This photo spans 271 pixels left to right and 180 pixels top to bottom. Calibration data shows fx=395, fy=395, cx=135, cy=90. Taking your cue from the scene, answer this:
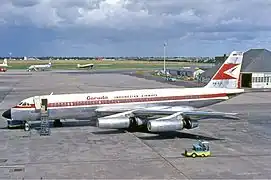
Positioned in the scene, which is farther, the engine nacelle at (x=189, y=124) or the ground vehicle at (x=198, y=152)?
the engine nacelle at (x=189, y=124)

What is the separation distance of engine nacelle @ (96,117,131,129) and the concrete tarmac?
2.99 ft

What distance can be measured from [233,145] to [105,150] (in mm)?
10271

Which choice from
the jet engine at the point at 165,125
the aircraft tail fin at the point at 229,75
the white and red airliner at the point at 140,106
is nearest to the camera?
the jet engine at the point at 165,125

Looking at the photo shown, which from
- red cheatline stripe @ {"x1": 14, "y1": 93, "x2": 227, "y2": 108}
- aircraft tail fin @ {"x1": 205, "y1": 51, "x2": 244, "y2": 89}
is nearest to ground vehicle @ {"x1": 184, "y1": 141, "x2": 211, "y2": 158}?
red cheatline stripe @ {"x1": 14, "y1": 93, "x2": 227, "y2": 108}

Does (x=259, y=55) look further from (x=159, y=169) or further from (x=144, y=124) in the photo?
(x=159, y=169)

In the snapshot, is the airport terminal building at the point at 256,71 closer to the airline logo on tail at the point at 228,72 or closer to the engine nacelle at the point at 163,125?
the airline logo on tail at the point at 228,72

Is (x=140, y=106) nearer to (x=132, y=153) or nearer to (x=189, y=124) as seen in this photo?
(x=189, y=124)

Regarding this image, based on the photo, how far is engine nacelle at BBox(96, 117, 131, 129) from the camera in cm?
3512

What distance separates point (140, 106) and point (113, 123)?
514cm

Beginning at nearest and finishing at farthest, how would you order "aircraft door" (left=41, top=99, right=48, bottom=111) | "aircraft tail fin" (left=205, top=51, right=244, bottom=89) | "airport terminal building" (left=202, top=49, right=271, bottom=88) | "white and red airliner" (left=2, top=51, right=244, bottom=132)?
"white and red airliner" (left=2, top=51, right=244, bottom=132) → "aircraft door" (left=41, top=99, right=48, bottom=111) → "aircraft tail fin" (left=205, top=51, right=244, bottom=89) → "airport terminal building" (left=202, top=49, right=271, bottom=88)

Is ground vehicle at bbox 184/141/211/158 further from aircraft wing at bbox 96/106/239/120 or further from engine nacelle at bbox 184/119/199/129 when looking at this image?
engine nacelle at bbox 184/119/199/129

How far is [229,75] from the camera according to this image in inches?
1673

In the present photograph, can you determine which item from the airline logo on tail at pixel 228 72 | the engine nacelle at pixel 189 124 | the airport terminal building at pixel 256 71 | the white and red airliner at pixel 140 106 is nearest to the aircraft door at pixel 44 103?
the white and red airliner at pixel 140 106

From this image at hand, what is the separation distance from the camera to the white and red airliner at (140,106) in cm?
3481
